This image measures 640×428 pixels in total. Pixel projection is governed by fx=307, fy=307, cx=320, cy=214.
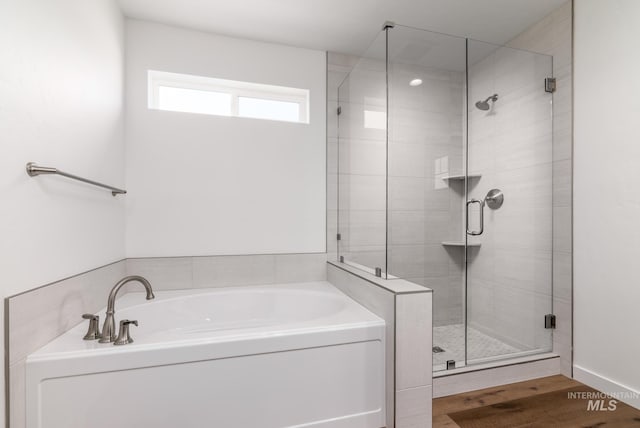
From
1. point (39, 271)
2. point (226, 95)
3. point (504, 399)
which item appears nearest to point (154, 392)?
point (39, 271)

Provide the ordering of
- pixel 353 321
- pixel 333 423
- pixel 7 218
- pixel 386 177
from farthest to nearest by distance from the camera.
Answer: pixel 386 177 < pixel 353 321 < pixel 333 423 < pixel 7 218

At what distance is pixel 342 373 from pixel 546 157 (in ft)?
6.54

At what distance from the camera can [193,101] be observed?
250 cm

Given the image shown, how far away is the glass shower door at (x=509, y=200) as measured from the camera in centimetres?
206

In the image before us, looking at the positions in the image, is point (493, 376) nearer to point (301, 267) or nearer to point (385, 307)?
point (385, 307)

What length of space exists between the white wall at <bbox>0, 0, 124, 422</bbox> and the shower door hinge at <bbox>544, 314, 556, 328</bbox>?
2.89 m

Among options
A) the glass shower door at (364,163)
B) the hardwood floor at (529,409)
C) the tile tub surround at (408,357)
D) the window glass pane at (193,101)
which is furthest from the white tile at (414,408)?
the window glass pane at (193,101)

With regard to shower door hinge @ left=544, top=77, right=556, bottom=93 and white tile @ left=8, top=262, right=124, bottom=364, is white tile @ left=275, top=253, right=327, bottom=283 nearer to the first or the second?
white tile @ left=8, top=262, right=124, bottom=364

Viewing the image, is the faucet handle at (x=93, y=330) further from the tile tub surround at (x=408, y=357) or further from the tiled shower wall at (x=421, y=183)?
the tiled shower wall at (x=421, y=183)

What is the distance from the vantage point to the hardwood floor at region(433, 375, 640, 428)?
157 cm

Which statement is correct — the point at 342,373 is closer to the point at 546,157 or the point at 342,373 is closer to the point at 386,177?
the point at 386,177

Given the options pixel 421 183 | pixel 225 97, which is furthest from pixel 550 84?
pixel 225 97

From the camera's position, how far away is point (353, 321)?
63.0 inches

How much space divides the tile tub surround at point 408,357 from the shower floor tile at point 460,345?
381 mm
